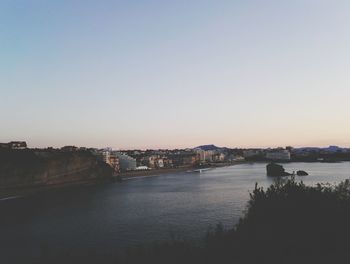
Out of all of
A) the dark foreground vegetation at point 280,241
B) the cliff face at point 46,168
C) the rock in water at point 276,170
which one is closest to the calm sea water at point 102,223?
the dark foreground vegetation at point 280,241

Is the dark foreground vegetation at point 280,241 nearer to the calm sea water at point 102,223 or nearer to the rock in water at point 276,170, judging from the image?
the calm sea water at point 102,223

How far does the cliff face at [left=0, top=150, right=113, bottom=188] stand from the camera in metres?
95.1

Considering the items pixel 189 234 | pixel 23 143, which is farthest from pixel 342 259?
pixel 23 143

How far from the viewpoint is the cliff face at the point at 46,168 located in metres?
95.1

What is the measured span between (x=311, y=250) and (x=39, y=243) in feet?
84.2

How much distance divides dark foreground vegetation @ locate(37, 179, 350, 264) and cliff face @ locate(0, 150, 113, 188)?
270 feet

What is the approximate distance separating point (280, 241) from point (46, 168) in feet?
325

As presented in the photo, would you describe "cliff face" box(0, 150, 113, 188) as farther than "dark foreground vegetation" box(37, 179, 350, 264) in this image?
Yes

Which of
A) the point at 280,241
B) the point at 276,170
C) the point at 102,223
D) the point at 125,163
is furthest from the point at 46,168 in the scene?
the point at 280,241

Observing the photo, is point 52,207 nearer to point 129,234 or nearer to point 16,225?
point 16,225

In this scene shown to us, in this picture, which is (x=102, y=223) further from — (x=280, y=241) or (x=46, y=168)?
(x=46, y=168)

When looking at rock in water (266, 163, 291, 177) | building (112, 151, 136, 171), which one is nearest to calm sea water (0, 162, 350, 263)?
rock in water (266, 163, 291, 177)

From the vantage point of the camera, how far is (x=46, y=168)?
106688mm

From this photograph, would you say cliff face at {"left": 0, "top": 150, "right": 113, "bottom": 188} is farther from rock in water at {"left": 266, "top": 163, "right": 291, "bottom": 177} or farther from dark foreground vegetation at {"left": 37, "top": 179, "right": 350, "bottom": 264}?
dark foreground vegetation at {"left": 37, "top": 179, "right": 350, "bottom": 264}
